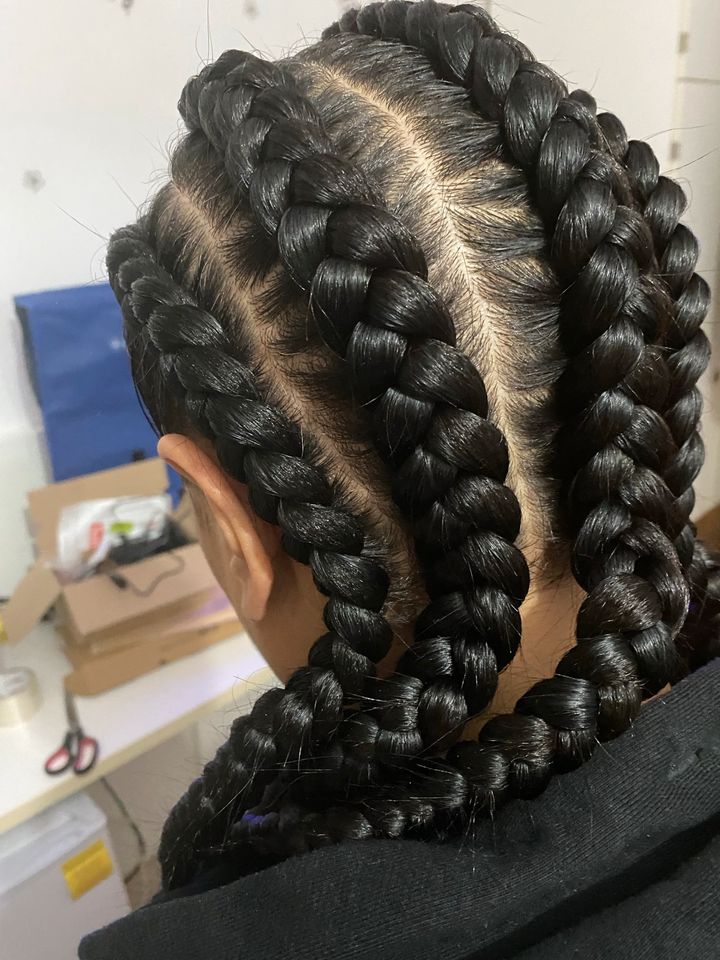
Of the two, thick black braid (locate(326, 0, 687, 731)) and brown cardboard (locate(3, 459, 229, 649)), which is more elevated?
thick black braid (locate(326, 0, 687, 731))

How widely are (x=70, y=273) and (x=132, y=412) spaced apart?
0.83 feet

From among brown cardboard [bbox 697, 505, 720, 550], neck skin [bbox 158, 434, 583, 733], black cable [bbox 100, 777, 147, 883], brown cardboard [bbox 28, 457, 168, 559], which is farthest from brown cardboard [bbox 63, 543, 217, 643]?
brown cardboard [bbox 697, 505, 720, 550]

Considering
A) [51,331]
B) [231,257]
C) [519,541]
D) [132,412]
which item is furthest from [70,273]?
[519,541]

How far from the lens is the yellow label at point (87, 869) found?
1022 millimetres

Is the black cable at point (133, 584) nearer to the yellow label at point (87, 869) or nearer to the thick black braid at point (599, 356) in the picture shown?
the yellow label at point (87, 869)

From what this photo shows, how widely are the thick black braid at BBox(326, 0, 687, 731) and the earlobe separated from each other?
0.21 m

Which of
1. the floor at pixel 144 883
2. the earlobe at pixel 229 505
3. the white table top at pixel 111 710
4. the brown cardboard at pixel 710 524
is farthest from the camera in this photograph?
the brown cardboard at pixel 710 524

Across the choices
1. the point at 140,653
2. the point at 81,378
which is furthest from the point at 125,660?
the point at 81,378

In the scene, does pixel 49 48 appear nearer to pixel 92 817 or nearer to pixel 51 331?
pixel 51 331

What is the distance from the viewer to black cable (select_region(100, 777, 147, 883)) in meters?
1.38

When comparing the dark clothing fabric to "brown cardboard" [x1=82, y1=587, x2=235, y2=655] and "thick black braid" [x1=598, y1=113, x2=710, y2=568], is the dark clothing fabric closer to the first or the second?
"thick black braid" [x1=598, y1=113, x2=710, y2=568]

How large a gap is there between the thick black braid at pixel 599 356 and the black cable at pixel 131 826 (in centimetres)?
127

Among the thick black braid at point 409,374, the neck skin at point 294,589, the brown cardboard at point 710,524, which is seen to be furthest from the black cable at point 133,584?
the brown cardboard at point 710,524

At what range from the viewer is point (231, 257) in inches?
17.3
